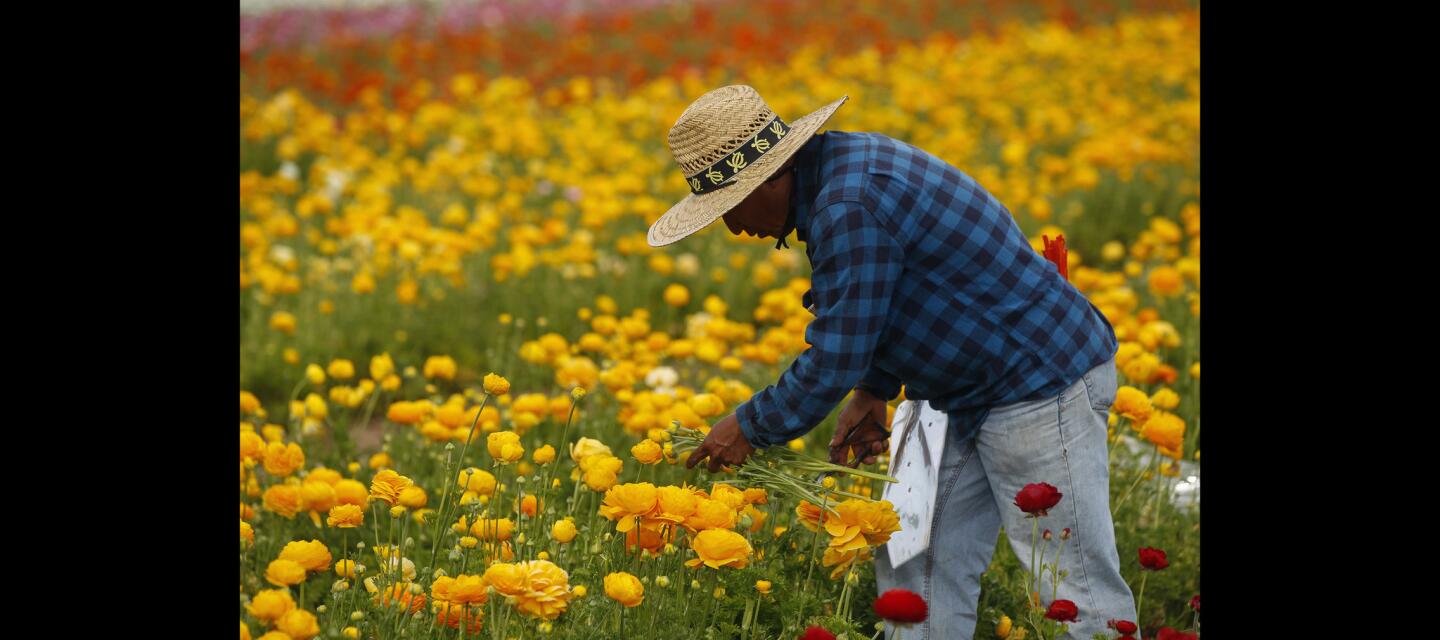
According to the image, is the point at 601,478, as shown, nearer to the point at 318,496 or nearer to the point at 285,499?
the point at 318,496

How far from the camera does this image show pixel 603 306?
3959mm

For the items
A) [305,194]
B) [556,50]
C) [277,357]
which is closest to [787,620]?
[277,357]

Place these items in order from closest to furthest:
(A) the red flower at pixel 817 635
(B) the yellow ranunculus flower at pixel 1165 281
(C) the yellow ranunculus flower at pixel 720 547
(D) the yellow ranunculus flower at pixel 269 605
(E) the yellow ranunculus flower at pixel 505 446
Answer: (D) the yellow ranunculus flower at pixel 269 605 → (A) the red flower at pixel 817 635 → (C) the yellow ranunculus flower at pixel 720 547 → (E) the yellow ranunculus flower at pixel 505 446 → (B) the yellow ranunculus flower at pixel 1165 281

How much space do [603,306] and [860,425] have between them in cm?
139

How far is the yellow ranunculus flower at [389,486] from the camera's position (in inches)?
89.9

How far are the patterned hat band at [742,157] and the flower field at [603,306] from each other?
0.52m

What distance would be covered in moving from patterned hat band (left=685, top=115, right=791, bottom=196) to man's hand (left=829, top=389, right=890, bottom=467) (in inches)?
25.0

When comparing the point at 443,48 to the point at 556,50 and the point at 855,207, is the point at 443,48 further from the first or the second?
the point at 855,207

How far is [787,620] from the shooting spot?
94.3 inches

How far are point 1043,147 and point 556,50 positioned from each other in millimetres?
4591

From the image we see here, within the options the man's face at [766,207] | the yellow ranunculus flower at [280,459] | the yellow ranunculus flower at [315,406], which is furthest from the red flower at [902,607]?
the yellow ranunculus flower at [315,406]

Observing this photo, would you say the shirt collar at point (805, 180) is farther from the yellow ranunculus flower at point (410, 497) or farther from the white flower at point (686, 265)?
the white flower at point (686, 265)
